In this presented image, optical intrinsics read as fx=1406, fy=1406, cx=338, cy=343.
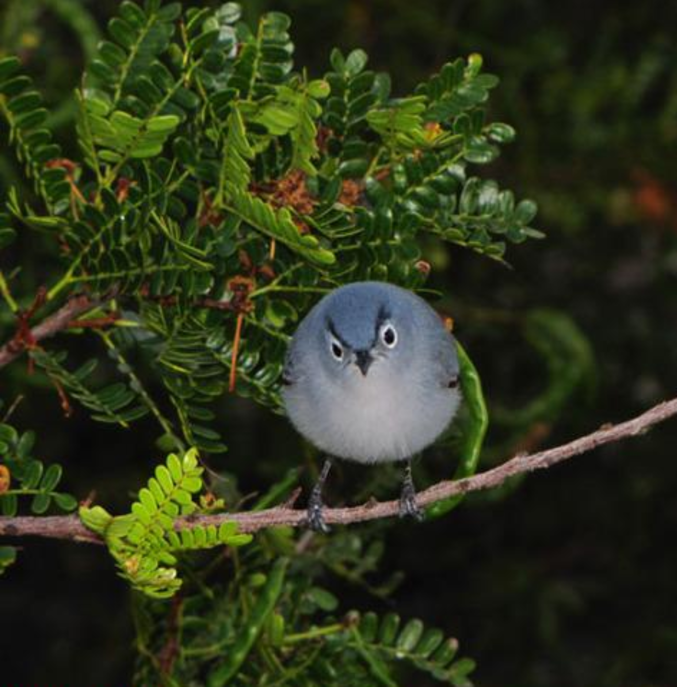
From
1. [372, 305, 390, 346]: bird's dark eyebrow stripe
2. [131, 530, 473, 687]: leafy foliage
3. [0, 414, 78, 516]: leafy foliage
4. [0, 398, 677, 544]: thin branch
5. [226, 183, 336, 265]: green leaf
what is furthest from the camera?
[372, 305, 390, 346]: bird's dark eyebrow stripe

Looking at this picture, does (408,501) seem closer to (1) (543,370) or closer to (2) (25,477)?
(2) (25,477)

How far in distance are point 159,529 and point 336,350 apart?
2.94ft

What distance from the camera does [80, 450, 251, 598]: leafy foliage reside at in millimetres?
1864

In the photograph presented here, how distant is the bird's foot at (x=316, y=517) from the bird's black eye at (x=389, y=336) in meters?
0.35

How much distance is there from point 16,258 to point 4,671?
5.85ft

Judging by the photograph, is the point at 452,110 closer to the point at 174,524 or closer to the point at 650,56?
the point at 174,524

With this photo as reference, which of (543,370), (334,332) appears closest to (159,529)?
(334,332)

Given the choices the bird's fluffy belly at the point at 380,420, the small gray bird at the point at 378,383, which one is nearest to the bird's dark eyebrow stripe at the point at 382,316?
the small gray bird at the point at 378,383

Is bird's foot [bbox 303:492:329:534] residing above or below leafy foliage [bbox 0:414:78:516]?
above

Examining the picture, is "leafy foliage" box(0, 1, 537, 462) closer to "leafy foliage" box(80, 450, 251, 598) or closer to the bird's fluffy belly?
"leafy foliage" box(80, 450, 251, 598)

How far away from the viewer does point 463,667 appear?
242 cm

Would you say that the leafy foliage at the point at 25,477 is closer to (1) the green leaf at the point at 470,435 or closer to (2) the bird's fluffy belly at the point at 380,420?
(1) the green leaf at the point at 470,435

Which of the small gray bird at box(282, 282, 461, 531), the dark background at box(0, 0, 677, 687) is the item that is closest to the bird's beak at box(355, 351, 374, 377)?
Answer: the small gray bird at box(282, 282, 461, 531)

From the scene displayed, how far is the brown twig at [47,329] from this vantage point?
86.9 inches
